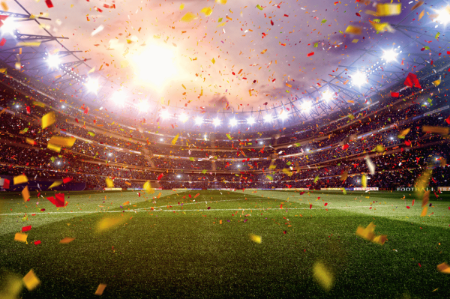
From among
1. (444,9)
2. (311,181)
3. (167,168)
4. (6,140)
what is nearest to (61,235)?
(444,9)

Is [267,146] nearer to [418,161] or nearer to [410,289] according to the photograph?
[418,161]

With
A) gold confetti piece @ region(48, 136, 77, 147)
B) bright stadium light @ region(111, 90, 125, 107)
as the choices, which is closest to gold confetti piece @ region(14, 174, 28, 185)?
gold confetti piece @ region(48, 136, 77, 147)

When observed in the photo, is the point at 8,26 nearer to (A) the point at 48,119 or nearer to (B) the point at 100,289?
(A) the point at 48,119

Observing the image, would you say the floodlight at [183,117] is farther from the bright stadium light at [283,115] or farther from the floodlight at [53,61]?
the floodlight at [53,61]

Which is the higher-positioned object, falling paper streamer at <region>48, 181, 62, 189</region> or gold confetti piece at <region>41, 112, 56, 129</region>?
gold confetti piece at <region>41, 112, 56, 129</region>

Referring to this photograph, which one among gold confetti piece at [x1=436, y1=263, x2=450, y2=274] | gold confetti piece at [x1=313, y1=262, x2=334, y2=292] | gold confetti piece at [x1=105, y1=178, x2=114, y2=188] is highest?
gold confetti piece at [x1=436, y1=263, x2=450, y2=274]

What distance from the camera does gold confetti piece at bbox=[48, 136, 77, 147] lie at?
112 feet

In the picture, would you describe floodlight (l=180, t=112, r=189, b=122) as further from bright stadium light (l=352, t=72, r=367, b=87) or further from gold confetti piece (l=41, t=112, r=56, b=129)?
bright stadium light (l=352, t=72, r=367, b=87)

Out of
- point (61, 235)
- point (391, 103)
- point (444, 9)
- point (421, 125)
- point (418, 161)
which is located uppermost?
point (444, 9)

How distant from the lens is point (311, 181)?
45031 millimetres

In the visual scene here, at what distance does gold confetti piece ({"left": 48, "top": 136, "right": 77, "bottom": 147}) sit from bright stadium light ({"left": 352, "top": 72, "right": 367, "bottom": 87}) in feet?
156

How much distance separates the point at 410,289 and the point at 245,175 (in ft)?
184

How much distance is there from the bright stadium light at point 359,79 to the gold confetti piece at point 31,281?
36.3 metres

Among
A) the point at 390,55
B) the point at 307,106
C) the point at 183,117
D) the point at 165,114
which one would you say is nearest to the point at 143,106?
the point at 165,114
